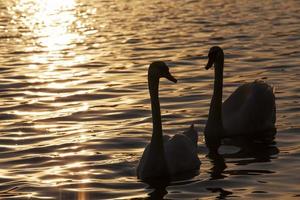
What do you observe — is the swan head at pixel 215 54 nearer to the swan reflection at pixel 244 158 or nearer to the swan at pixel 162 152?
the swan reflection at pixel 244 158

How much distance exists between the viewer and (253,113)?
52.4ft

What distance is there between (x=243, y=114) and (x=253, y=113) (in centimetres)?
18

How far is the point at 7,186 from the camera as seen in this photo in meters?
12.9

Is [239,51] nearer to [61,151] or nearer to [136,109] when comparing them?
[136,109]

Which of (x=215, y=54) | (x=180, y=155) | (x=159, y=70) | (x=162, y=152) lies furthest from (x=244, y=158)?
(x=215, y=54)

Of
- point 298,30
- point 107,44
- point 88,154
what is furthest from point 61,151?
point 298,30

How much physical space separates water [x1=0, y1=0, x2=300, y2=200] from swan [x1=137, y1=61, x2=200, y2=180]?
0.24 m

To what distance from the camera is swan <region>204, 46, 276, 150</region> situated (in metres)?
15.7

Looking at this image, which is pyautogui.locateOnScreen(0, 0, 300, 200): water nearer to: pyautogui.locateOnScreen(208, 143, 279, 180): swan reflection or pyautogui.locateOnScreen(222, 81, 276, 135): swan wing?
pyautogui.locateOnScreen(208, 143, 279, 180): swan reflection

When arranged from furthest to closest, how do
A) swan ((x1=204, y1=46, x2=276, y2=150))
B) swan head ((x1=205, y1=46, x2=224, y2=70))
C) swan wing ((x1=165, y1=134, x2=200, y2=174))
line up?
swan head ((x1=205, y1=46, x2=224, y2=70)) < swan ((x1=204, y1=46, x2=276, y2=150)) < swan wing ((x1=165, y1=134, x2=200, y2=174))

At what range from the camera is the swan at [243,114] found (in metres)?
15.7

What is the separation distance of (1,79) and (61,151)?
7.92m

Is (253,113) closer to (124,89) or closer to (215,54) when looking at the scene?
(215,54)

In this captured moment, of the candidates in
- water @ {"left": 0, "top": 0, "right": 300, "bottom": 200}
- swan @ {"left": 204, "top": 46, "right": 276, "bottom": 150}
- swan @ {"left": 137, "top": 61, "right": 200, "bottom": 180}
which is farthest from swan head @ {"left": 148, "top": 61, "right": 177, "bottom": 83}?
swan @ {"left": 204, "top": 46, "right": 276, "bottom": 150}
